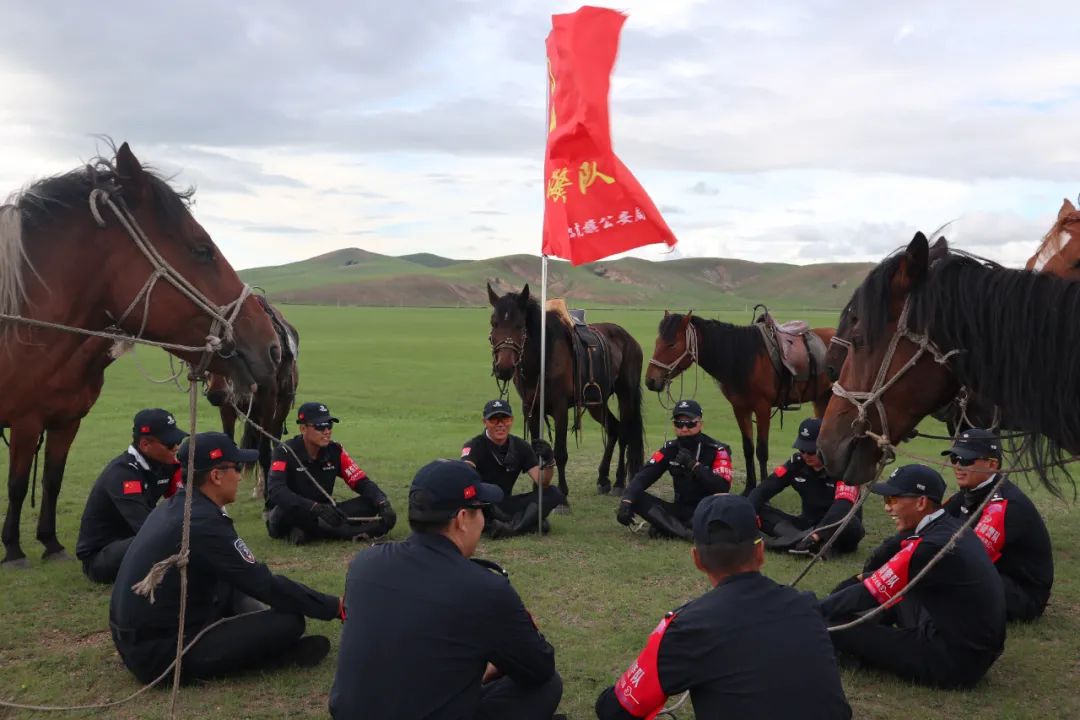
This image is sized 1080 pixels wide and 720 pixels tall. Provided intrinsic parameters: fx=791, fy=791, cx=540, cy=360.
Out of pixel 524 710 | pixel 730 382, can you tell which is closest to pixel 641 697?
pixel 524 710

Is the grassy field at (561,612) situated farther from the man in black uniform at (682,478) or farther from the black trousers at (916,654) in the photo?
the man in black uniform at (682,478)

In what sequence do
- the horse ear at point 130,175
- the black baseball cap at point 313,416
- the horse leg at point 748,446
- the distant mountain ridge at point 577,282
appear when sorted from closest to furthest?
the horse ear at point 130,175, the black baseball cap at point 313,416, the horse leg at point 748,446, the distant mountain ridge at point 577,282

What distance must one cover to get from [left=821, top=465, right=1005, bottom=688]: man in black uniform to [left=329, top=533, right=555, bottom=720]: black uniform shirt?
2.10 m

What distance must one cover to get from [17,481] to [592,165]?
5.09 meters

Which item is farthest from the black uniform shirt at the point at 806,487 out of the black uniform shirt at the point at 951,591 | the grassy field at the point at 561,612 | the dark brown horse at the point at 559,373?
the black uniform shirt at the point at 951,591

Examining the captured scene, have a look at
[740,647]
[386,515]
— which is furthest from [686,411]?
[740,647]

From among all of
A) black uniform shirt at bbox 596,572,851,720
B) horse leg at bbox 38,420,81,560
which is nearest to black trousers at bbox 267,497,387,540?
horse leg at bbox 38,420,81,560

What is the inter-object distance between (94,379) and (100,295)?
2.13 meters

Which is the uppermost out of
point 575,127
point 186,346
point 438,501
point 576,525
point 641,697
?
point 575,127

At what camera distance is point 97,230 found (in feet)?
12.8

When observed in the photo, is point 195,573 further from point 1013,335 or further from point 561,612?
point 1013,335

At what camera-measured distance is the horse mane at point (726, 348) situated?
9547 mm

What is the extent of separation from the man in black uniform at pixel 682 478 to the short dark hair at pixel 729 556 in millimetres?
4562

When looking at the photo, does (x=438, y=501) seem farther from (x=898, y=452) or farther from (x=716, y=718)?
(x=898, y=452)
